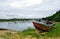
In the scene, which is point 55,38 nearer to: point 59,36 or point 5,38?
point 59,36

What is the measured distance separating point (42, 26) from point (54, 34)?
3.50m

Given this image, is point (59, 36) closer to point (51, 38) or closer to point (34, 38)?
point (51, 38)

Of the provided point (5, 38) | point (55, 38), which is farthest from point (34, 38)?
point (5, 38)

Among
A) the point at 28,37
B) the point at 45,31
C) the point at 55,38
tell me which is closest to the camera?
the point at 55,38

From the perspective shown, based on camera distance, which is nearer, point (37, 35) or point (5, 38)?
point (37, 35)

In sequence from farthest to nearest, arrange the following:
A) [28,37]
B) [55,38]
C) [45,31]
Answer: [45,31] < [28,37] < [55,38]

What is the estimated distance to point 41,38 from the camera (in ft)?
88.2

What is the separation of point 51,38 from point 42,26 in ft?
14.4

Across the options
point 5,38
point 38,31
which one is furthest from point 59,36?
point 5,38

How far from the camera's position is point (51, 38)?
2638 cm

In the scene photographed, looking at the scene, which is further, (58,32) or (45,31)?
(45,31)

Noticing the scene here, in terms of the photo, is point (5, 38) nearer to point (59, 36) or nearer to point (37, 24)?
point (37, 24)

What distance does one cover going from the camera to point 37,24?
31.1 meters

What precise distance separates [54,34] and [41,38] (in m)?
1.81
